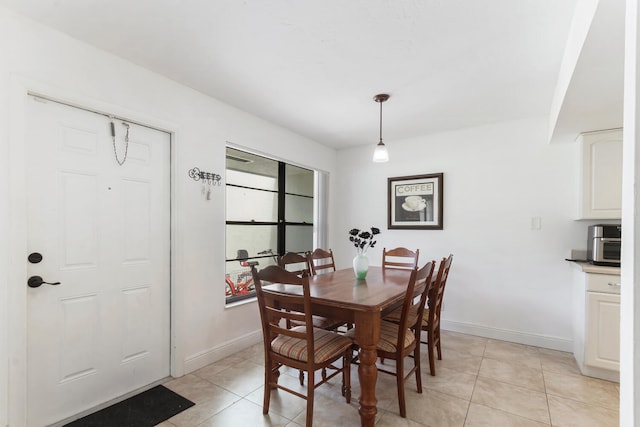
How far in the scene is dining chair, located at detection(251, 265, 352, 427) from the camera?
1750mm

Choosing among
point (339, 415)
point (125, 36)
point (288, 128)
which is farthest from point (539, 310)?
point (125, 36)

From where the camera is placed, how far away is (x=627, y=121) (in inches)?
31.2

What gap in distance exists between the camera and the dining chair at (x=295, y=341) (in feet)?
5.74

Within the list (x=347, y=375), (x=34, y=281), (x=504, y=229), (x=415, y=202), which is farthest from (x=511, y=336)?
(x=34, y=281)

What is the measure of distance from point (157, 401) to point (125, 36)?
8.10ft

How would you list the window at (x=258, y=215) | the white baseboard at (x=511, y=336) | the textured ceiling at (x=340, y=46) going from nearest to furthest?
the textured ceiling at (x=340, y=46), the white baseboard at (x=511, y=336), the window at (x=258, y=215)

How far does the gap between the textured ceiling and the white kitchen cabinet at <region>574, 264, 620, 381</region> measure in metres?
1.64

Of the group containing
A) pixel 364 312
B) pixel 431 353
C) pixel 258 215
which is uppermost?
pixel 258 215

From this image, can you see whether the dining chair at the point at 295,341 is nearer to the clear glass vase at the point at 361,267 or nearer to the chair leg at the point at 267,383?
the chair leg at the point at 267,383

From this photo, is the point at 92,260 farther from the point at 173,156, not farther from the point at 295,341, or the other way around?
the point at 295,341

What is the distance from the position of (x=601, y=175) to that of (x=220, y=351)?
3819 mm

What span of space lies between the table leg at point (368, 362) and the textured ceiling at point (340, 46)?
1.73m

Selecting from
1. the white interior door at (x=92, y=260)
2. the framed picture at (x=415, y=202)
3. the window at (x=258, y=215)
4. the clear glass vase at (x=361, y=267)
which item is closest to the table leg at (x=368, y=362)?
the clear glass vase at (x=361, y=267)

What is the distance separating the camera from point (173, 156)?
2.51 meters
